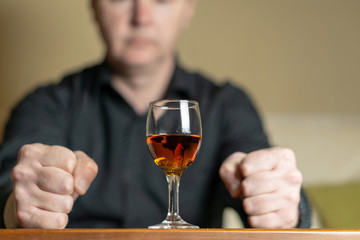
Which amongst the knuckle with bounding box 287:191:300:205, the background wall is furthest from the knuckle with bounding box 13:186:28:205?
the background wall

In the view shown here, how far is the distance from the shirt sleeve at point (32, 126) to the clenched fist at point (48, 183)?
0.14 metres

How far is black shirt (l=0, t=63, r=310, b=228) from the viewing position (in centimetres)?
129

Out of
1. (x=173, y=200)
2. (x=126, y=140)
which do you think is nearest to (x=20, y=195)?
(x=173, y=200)

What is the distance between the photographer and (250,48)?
2.18 meters

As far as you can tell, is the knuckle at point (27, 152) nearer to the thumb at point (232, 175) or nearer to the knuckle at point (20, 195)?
the knuckle at point (20, 195)

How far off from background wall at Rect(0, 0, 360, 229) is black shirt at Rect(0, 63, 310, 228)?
0.69 meters

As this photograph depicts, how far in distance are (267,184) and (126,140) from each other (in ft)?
2.15

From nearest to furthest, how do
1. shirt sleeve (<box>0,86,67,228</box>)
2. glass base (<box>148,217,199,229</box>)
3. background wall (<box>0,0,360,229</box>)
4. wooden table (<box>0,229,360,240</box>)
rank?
wooden table (<box>0,229,360,240</box>), glass base (<box>148,217,199,229</box>), shirt sleeve (<box>0,86,67,228</box>), background wall (<box>0,0,360,229</box>)

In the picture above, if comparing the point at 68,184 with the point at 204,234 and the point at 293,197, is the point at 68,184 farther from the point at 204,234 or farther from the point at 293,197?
the point at 293,197

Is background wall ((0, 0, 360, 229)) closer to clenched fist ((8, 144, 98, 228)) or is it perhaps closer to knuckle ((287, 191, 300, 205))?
knuckle ((287, 191, 300, 205))

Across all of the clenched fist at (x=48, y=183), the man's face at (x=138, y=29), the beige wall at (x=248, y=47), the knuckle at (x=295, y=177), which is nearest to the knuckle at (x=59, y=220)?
the clenched fist at (x=48, y=183)

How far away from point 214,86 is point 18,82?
41.0 inches

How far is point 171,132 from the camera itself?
0.75 metres

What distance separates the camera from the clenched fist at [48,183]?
0.72 m
